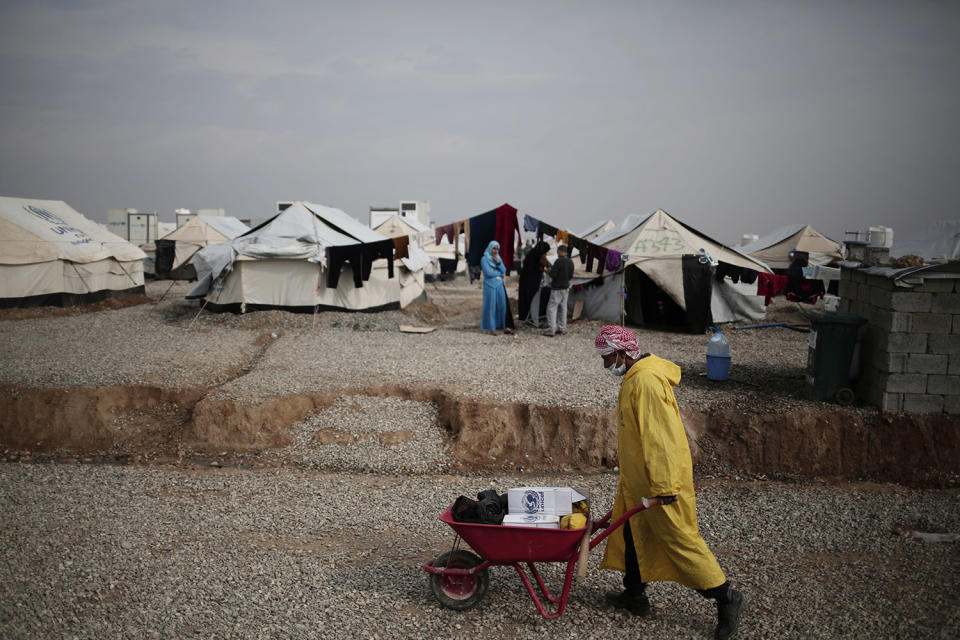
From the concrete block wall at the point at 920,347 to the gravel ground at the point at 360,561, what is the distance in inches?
54.3

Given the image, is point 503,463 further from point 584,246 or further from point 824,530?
point 584,246

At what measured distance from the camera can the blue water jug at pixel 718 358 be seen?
9391 millimetres

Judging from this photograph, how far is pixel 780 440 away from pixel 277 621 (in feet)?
20.8

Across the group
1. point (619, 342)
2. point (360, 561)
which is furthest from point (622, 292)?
point (619, 342)

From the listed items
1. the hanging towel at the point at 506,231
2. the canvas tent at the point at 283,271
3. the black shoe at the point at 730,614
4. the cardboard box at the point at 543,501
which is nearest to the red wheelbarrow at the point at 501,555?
the cardboard box at the point at 543,501

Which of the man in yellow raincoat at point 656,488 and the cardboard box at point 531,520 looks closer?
the man in yellow raincoat at point 656,488

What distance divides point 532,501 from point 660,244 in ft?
41.4

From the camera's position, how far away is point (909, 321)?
7527 mm

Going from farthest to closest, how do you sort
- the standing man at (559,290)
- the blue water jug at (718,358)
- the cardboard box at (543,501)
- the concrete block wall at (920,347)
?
the standing man at (559,290) < the blue water jug at (718,358) < the concrete block wall at (920,347) < the cardboard box at (543,501)

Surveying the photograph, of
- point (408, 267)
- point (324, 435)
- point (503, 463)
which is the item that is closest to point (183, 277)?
point (408, 267)

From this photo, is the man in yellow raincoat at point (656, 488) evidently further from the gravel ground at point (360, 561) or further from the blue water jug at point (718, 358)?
the blue water jug at point (718, 358)

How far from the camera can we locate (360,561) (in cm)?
511

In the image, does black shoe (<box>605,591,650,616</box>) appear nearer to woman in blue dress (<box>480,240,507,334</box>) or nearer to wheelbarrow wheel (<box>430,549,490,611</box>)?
wheelbarrow wheel (<box>430,549,490,611</box>)

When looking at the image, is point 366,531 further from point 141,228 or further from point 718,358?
point 141,228
